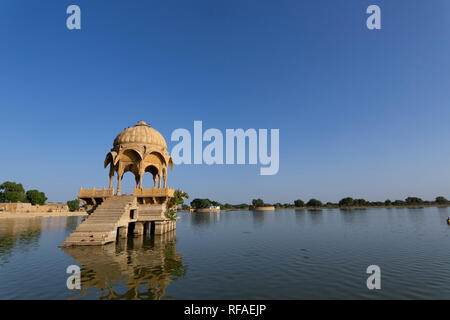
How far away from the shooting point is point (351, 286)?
1188cm

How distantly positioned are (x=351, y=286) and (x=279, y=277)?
3572mm

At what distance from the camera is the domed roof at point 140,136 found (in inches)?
1305

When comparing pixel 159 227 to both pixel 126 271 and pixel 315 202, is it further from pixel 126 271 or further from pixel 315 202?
pixel 315 202

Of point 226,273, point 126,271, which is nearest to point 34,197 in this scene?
point 126,271

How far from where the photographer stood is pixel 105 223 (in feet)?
79.7

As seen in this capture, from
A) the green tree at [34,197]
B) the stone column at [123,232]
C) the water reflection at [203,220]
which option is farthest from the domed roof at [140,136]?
the green tree at [34,197]

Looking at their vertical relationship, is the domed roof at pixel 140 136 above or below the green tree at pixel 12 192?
above

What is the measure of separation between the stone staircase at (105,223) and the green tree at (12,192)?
351ft

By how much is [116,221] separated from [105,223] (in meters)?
1.02

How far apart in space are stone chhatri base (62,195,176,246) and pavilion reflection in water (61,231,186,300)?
95cm

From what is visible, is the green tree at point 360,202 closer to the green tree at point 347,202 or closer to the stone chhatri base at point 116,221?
the green tree at point 347,202

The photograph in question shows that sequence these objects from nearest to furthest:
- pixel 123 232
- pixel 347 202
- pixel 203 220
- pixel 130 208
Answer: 1. pixel 123 232
2. pixel 130 208
3. pixel 203 220
4. pixel 347 202

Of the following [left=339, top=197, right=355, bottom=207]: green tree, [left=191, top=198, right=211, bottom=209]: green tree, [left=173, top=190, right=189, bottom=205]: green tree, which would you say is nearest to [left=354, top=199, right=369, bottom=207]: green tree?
[left=339, top=197, right=355, bottom=207]: green tree
